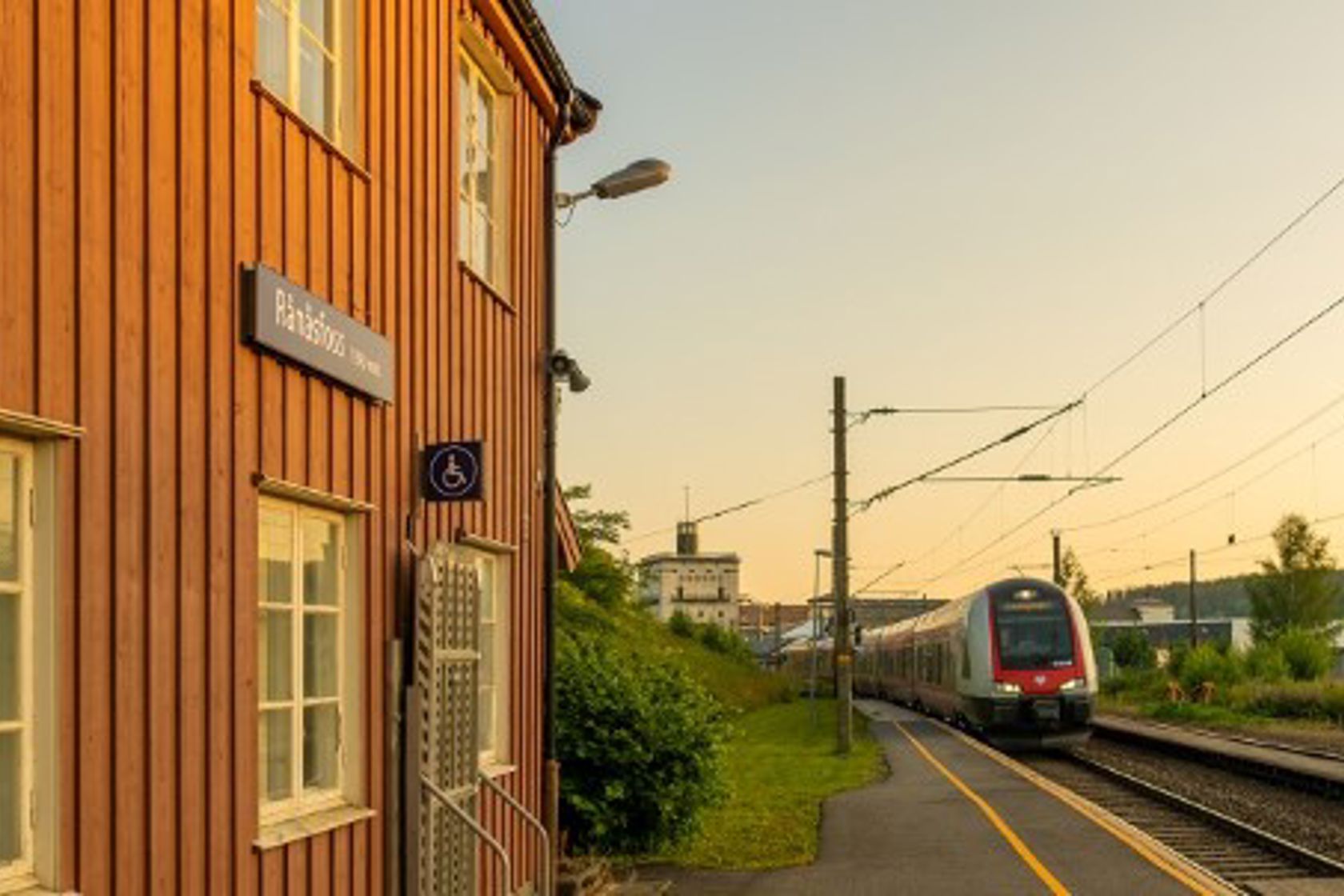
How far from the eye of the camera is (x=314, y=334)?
25.5ft

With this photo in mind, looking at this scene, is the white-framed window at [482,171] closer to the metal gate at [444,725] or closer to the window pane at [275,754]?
the metal gate at [444,725]

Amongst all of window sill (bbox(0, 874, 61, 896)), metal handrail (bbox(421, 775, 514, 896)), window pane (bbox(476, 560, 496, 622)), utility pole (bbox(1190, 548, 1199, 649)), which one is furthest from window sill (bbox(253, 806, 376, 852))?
utility pole (bbox(1190, 548, 1199, 649))

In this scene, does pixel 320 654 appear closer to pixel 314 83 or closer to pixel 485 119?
pixel 314 83

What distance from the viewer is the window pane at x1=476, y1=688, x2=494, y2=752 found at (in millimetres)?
11281

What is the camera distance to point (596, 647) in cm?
1689

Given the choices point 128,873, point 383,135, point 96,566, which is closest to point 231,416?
point 96,566

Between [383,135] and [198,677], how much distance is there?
323 cm

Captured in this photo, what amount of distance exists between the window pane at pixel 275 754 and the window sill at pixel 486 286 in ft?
11.3

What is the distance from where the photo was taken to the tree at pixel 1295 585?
7769cm

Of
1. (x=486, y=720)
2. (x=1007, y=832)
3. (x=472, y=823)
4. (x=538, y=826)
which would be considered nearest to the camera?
(x=472, y=823)

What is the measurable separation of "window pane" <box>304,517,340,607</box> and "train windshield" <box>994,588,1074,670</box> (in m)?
25.6

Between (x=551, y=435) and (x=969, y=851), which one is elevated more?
(x=551, y=435)

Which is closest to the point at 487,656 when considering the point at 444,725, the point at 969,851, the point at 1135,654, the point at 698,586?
the point at 444,725

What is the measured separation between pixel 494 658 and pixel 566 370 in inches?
90.7
